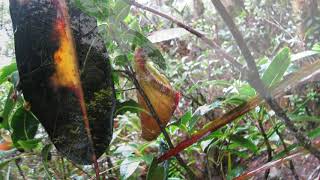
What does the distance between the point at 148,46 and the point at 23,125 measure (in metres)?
0.27

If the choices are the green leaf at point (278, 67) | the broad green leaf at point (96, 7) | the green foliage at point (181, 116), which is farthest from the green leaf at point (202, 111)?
the broad green leaf at point (96, 7)

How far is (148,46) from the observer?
600 millimetres

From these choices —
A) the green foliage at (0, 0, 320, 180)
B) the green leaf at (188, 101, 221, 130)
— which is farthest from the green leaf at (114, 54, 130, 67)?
the green leaf at (188, 101, 221, 130)

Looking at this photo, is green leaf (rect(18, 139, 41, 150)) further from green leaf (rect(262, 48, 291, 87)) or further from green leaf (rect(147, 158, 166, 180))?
green leaf (rect(262, 48, 291, 87))

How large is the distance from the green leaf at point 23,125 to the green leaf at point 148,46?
228mm

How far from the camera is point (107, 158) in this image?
743 mm

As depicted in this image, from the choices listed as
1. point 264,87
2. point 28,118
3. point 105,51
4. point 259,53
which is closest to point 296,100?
point 259,53

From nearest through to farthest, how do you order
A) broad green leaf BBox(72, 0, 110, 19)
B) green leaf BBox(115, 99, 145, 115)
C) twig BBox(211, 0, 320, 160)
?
twig BBox(211, 0, 320, 160)
broad green leaf BBox(72, 0, 110, 19)
green leaf BBox(115, 99, 145, 115)

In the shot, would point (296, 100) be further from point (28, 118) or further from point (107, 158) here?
point (28, 118)

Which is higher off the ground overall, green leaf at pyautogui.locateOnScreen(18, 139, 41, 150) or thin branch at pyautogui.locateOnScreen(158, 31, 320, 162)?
green leaf at pyautogui.locateOnScreen(18, 139, 41, 150)

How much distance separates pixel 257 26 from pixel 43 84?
767mm

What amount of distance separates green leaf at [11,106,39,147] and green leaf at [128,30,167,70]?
0.75ft

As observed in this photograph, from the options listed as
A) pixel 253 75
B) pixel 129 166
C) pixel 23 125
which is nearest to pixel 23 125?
pixel 23 125

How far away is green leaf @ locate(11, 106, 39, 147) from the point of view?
0.64 m
